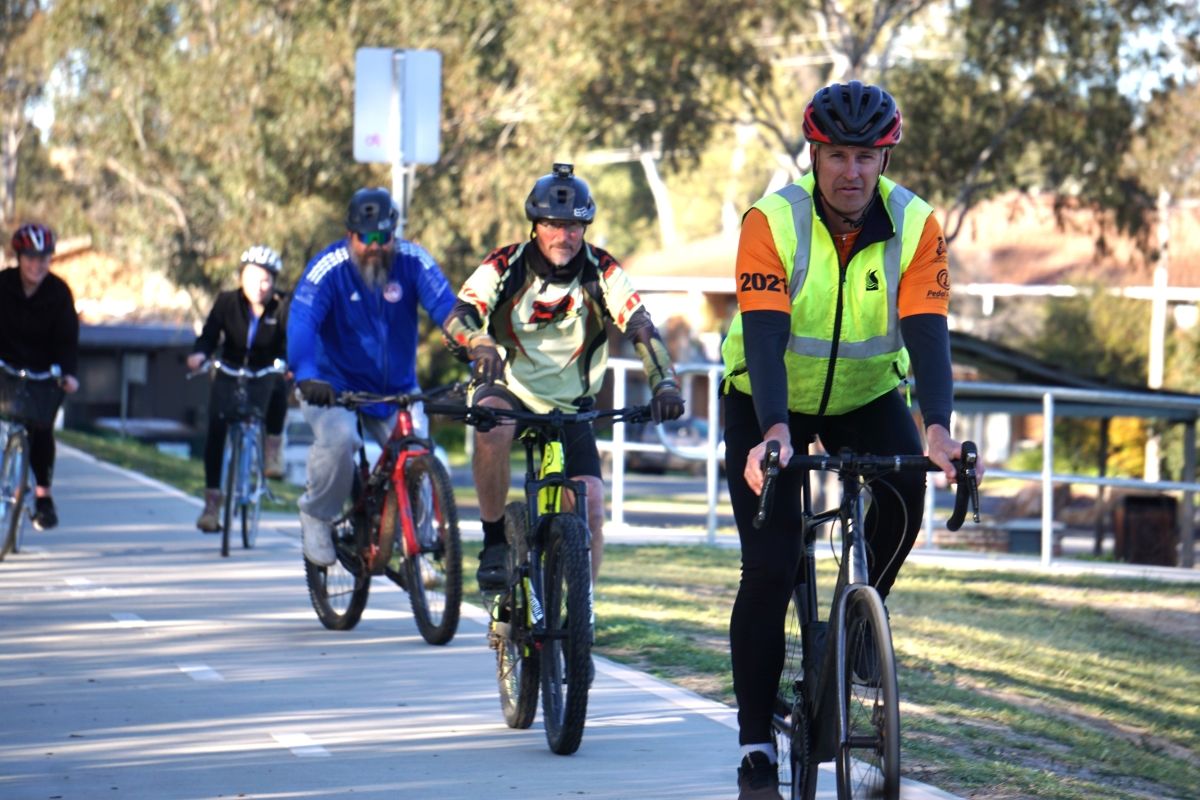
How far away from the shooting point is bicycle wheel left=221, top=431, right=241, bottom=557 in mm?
12380

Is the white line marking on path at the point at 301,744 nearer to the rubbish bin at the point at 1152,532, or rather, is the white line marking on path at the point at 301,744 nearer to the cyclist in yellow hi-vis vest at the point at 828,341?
the cyclist in yellow hi-vis vest at the point at 828,341

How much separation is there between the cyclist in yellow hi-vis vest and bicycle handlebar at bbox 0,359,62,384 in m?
7.49

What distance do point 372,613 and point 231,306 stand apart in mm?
3629

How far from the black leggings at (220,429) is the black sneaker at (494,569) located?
6161 millimetres

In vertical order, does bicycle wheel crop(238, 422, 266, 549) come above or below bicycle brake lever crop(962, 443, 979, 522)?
below

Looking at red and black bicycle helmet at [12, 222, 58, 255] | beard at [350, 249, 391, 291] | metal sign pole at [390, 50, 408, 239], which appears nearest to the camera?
beard at [350, 249, 391, 291]

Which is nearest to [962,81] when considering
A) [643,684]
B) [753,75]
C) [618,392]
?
[753,75]

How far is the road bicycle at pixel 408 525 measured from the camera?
837 cm

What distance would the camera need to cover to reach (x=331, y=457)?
8.86 metres

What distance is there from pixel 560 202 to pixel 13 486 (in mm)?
6292

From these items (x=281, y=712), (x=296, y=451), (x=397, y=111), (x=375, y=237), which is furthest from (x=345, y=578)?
(x=296, y=451)

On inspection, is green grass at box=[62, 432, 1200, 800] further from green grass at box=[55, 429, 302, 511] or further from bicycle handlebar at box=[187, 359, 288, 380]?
green grass at box=[55, 429, 302, 511]

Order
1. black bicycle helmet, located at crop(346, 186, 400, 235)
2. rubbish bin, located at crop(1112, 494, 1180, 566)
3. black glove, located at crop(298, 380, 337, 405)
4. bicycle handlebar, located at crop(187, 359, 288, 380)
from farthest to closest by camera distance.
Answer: rubbish bin, located at crop(1112, 494, 1180, 566)
bicycle handlebar, located at crop(187, 359, 288, 380)
black bicycle helmet, located at crop(346, 186, 400, 235)
black glove, located at crop(298, 380, 337, 405)

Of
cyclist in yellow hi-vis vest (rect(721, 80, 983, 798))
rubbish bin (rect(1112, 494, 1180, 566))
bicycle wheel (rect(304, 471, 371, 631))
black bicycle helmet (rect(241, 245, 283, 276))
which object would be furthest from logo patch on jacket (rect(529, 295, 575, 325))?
rubbish bin (rect(1112, 494, 1180, 566))
